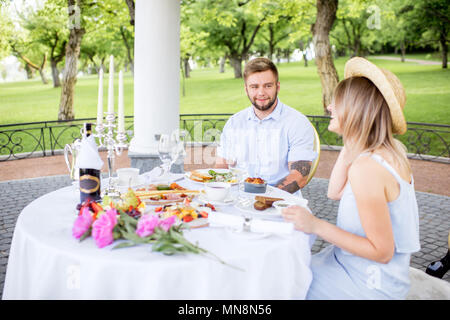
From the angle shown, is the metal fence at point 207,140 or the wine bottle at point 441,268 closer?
the wine bottle at point 441,268

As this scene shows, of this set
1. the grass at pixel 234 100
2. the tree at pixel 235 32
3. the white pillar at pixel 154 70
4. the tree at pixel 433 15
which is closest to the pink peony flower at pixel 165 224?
the white pillar at pixel 154 70

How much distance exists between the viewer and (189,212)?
218 cm

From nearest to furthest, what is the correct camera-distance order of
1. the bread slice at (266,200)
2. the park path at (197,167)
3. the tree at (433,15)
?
the bread slice at (266,200) < the park path at (197,167) < the tree at (433,15)

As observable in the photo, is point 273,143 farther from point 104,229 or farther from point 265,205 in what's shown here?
point 104,229

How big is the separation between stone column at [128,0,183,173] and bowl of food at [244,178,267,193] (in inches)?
126

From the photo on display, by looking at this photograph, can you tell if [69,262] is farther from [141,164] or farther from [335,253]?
[141,164]

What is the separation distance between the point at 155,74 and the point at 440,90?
2261cm

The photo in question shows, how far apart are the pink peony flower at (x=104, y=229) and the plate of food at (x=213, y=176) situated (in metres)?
1.21

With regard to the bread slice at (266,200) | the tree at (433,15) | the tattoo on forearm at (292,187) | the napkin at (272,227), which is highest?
the tree at (433,15)

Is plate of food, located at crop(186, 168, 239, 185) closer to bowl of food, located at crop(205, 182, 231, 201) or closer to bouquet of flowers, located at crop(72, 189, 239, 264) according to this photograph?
bowl of food, located at crop(205, 182, 231, 201)

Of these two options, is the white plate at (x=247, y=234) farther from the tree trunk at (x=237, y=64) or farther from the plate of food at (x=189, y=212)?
the tree trunk at (x=237, y=64)

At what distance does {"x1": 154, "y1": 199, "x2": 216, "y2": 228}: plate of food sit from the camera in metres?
2.12

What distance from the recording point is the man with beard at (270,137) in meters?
3.85

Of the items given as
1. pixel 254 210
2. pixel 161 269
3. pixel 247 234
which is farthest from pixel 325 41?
pixel 161 269
